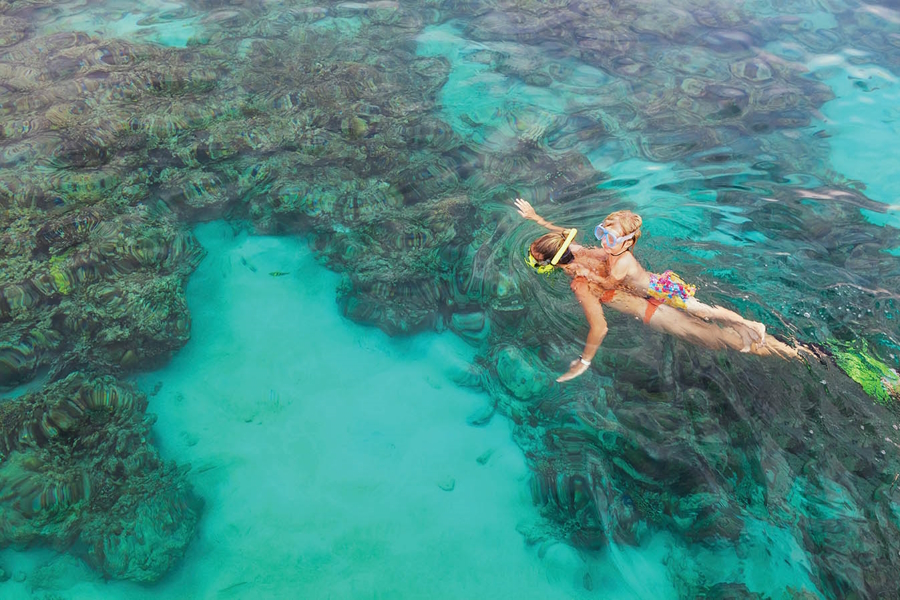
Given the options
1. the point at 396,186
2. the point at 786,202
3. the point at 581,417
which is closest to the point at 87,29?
the point at 396,186

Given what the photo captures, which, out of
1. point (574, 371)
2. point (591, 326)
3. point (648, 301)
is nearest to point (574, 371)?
point (574, 371)

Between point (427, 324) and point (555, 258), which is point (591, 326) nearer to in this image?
point (555, 258)

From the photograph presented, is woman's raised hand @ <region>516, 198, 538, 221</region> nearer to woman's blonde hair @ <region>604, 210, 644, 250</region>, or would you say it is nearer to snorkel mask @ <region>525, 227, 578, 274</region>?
snorkel mask @ <region>525, 227, 578, 274</region>

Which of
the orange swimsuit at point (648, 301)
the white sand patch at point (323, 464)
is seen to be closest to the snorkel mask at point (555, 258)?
the orange swimsuit at point (648, 301)

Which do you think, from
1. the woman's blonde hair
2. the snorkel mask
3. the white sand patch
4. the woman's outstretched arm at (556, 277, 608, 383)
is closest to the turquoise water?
the white sand patch

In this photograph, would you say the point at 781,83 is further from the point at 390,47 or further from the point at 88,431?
the point at 88,431

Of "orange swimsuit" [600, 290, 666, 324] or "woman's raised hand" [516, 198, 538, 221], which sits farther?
"woman's raised hand" [516, 198, 538, 221]
